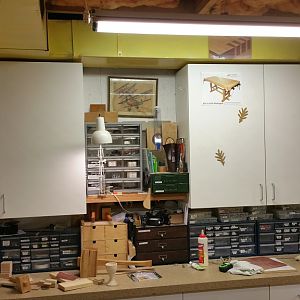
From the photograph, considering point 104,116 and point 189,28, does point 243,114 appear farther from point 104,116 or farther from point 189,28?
point 189,28

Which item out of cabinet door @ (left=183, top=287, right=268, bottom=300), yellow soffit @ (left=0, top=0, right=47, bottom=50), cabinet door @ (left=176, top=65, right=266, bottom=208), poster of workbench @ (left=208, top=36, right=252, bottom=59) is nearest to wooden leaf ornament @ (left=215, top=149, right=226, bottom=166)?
cabinet door @ (left=176, top=65, right=266, bottom=208)

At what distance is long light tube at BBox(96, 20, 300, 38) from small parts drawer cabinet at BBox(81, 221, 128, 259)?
58.1 inches

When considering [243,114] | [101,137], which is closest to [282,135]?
[243,114]

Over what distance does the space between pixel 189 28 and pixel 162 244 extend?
1.66 metres

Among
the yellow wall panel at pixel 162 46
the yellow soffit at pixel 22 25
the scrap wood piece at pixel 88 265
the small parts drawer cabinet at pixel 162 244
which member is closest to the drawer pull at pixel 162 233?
the small parts drawer cabinet at pixel 162 244

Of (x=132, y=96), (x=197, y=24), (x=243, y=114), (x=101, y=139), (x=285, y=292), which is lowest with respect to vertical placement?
(x=285, y=292)

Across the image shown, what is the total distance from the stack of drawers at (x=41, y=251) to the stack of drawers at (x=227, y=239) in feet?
2.89

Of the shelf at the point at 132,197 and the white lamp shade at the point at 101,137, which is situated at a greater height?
the white lamp shade at the point at 101,137

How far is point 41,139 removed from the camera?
2.86 m

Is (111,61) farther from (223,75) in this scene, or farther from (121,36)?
(223,75)

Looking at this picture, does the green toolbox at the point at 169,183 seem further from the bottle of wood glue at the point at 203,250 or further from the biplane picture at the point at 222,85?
the biplane picture at the point at 222,85

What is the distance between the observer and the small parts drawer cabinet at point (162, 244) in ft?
10.0

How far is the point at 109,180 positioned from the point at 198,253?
2.81 ft

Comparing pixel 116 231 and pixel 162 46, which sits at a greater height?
pixel 162 46
